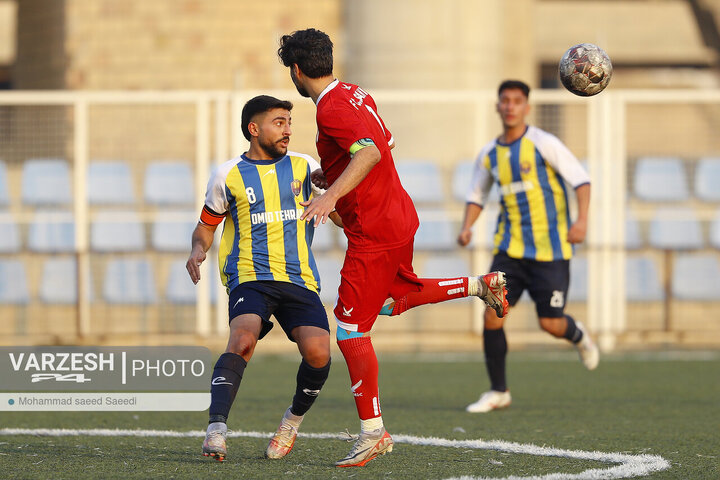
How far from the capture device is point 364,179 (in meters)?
5.28

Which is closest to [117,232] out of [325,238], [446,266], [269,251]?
[325,238]

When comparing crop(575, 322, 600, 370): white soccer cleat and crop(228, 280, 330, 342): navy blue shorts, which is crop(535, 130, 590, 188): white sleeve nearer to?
crop(575, 322, 600, 370): white soccer cleat

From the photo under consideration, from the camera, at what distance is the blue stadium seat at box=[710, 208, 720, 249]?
40.7 feet

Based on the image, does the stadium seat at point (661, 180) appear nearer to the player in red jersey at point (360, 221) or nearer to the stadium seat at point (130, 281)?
the stadium seat at point (130, 281)

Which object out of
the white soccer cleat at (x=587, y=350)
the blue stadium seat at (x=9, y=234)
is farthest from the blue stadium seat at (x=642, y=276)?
the blue stadium seat at (x=9, y=234)

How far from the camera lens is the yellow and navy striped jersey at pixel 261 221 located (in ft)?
18.2

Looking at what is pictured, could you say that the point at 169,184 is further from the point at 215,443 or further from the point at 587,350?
the point at 215,443

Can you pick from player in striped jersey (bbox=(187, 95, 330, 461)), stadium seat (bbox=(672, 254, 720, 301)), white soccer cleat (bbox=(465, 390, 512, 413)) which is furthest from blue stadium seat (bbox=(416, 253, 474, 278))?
player in striped jersey (bbox=(187, 95, 330, 461))

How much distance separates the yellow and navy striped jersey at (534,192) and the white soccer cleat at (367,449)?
9.34 ft

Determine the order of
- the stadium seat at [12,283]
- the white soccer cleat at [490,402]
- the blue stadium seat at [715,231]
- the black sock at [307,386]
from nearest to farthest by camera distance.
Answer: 1. the black sock at [307,386]
2. the white soccer cleat at [490,402]
3. the stadium seat at [12,283]
4. the blue stadium seat at [715,231]

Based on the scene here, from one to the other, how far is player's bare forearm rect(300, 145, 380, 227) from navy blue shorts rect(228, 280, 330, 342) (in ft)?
1.97

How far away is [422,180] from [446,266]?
897 mm

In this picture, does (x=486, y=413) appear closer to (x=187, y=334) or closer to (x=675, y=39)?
(x=187, y=334)

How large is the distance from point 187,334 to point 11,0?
8601 mm
